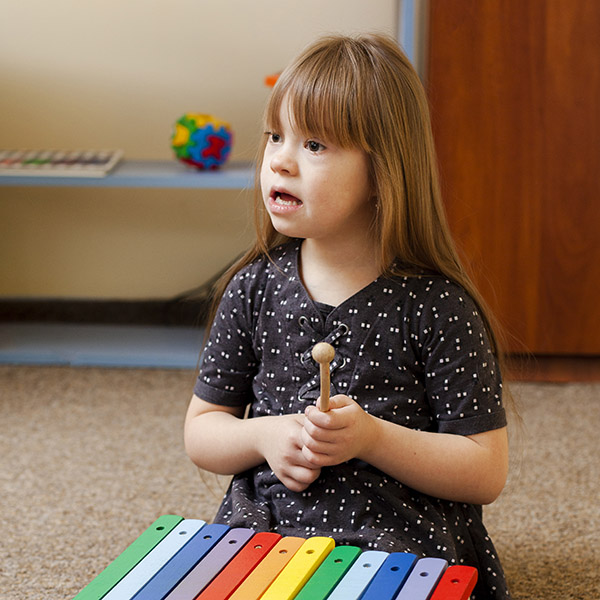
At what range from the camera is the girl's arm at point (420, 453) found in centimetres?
79

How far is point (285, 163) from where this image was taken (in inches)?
32.7

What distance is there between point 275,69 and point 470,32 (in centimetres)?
51

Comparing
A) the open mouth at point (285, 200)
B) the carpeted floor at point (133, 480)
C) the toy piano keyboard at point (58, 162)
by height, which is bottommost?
the carpeted floor at point (133, 480)

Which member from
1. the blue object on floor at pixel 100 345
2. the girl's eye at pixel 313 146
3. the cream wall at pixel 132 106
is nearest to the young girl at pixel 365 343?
the girl's eye at pixel 313 146

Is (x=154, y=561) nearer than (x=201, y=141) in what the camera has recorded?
Yes

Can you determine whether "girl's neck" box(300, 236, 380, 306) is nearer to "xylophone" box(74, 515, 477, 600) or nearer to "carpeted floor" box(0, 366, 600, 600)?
"xylophone" box(74, 515, 477, 600)

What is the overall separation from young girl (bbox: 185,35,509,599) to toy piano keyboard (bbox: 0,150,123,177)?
34.8 inches

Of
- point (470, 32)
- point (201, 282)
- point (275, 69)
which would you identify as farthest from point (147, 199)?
point (470, 32)

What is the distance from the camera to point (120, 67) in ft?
6.60

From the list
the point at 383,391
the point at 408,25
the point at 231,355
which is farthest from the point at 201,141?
the point at 383,391

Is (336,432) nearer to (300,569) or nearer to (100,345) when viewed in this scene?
(300,569)

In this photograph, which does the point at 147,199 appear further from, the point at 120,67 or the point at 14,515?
the point at 14,515

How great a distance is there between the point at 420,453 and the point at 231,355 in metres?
0.22

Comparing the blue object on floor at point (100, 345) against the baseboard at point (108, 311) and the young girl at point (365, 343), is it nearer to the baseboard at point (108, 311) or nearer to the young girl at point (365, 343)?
the baseboard at point (108, 311)
